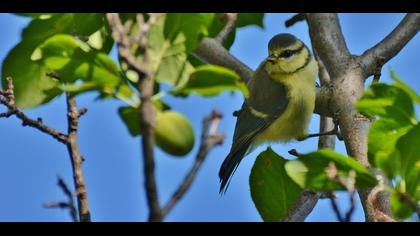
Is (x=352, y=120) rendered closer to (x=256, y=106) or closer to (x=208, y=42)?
(x=208, y=42)

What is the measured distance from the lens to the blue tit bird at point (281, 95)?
3.79 meters

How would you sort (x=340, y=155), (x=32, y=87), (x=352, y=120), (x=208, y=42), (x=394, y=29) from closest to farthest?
1. (x=340, y=155)
2. (x=32, y=87)
3. (x=352, y=120)
4. (x=208, y=42)
5. (x=394, y=29)

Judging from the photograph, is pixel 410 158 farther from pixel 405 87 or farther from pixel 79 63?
pixel 79 63

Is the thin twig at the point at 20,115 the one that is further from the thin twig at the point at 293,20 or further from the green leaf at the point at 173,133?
→ the thin twig at the point at 293,20

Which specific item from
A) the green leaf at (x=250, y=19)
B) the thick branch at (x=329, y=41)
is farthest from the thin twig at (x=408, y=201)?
the green leaf at (x=250, y=19)

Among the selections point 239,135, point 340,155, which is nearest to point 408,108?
point 340,155

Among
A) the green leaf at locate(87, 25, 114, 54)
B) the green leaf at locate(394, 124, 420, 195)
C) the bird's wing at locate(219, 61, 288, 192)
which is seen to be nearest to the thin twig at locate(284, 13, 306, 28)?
the bird's wing at locate(219, 61, 288, 192)

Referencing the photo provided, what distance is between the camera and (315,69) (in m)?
4.01

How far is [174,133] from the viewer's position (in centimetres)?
154

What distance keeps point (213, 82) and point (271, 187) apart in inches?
31.0

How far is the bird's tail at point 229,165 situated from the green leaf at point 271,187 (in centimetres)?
98
